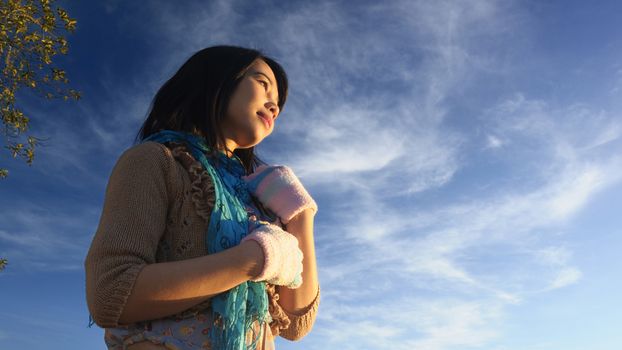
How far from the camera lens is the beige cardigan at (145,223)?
236 cm

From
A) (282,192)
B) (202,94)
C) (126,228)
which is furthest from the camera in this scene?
(202,94)

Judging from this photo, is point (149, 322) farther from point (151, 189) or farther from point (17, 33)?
point (17, 33)

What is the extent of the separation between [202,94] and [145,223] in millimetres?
969

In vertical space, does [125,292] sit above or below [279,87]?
below

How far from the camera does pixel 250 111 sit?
3131 mm

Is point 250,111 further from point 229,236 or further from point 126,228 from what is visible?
point 126,228

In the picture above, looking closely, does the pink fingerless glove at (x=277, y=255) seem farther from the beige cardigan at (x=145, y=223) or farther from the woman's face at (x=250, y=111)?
the woman's face at (x=250, y=111)

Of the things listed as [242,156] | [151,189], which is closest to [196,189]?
[151,189]

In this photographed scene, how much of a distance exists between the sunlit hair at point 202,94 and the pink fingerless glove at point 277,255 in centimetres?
73

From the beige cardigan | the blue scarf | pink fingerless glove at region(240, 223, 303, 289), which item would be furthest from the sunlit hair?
pink fingerless glove at region(240, 223, 303, 289)

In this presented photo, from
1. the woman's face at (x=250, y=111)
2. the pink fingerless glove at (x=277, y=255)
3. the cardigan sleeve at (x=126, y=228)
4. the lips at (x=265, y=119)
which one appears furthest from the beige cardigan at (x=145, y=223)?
the lips at (x=265, y=119)

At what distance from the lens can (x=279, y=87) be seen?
3.84 meters

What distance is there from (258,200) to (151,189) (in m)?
0.71

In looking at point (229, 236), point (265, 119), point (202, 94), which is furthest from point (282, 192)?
point (202, 94)
